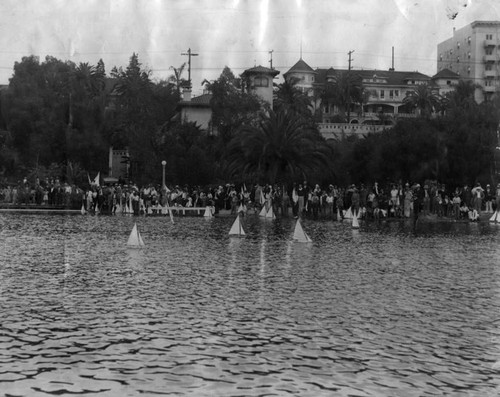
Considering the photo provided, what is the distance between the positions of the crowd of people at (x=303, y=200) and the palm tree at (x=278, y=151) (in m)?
4.47

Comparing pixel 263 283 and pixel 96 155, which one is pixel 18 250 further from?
pixel 96 155

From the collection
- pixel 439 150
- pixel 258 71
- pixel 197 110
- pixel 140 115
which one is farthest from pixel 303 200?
pixel 258 71

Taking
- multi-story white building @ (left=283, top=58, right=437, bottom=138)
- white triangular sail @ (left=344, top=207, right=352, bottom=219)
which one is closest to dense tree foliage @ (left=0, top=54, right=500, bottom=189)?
white triangular sail @ (left=344, top=207, right=352, bottom=219)

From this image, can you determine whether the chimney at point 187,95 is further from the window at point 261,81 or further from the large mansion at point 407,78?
the large mansion at point 407,78

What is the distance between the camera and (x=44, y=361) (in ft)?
26.3

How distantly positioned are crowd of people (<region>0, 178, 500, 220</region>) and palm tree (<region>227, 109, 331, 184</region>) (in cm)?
447

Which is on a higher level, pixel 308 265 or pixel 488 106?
pixel 488 106

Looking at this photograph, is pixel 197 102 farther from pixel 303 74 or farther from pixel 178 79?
pixel 303 74

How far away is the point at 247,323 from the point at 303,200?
117ft

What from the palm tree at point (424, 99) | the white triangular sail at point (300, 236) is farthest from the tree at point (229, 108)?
the white triangular sail at point (300, 236)

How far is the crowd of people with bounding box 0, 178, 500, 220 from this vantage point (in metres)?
43.3

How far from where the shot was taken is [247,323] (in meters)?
10.3

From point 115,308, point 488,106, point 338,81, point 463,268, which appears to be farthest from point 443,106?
point 115,308

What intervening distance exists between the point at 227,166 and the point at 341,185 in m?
→ 15.6
